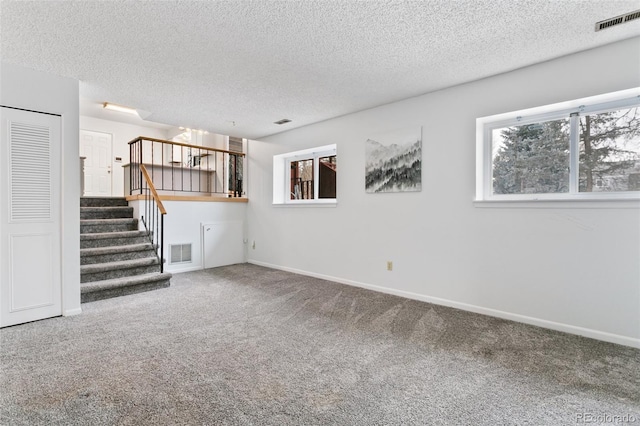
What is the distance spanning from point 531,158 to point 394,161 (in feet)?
4.58

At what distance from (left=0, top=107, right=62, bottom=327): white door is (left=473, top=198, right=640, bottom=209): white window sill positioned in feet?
13.7

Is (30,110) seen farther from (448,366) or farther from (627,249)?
(627,249)

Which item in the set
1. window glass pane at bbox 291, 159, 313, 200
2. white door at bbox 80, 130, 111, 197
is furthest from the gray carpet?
white door at bbox 80, 130, 111, 197

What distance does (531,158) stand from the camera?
298 cm

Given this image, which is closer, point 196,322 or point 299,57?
point 299,57

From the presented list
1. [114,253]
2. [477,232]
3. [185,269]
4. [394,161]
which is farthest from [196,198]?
[477,232]

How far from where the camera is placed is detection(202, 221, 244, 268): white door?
18.1 feet

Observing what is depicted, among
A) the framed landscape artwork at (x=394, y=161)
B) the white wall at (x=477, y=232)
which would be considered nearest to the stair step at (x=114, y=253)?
the white wall at (x=477, y=232)

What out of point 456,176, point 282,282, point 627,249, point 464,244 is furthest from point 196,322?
point 627,249

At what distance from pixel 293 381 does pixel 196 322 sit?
4.55 ft

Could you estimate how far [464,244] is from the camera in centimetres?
326

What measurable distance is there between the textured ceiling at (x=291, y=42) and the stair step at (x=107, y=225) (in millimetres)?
1743

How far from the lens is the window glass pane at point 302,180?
522cm
